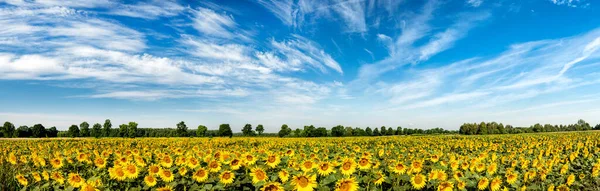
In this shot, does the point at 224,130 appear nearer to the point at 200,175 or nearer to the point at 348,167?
the point at 200,175

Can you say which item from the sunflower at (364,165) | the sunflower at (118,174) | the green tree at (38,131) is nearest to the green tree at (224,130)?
the green tree at (38,131)

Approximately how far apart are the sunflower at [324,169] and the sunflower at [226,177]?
124 centimetres

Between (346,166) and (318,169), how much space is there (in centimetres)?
44

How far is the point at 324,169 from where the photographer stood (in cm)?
484

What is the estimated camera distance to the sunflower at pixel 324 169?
4.78m

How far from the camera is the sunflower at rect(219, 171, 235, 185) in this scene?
4.74 metres

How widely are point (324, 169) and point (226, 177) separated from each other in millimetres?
1398

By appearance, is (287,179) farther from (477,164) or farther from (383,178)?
(477,164)

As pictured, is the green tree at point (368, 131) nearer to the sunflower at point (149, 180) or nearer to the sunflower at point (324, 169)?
the sunflower at point (324, 169)

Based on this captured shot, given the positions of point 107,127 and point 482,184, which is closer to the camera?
point 482,184

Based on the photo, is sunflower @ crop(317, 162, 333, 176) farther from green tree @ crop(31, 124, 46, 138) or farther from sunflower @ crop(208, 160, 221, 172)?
green tree @ crop(31, 124, 46, 138)

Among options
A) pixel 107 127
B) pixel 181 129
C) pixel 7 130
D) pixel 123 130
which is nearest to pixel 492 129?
pixel 181 129

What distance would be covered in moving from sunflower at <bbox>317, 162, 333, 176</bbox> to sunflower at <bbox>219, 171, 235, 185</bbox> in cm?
124

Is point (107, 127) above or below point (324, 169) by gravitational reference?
above
